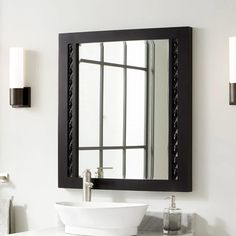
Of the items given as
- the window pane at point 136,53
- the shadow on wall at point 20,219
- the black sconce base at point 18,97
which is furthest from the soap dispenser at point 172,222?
the black sconce base at point 18,97

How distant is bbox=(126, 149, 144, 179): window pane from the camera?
3383mm

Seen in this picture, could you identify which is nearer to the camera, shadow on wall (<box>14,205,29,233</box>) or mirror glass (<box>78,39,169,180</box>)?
mirror glass (<box>78,39,169,180</box>)

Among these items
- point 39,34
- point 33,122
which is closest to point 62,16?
point 39,34

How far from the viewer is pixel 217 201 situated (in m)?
3.27

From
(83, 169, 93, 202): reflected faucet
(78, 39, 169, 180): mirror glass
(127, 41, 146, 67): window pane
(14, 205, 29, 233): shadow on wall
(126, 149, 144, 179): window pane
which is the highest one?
(127, 41, 146, 67): window pane

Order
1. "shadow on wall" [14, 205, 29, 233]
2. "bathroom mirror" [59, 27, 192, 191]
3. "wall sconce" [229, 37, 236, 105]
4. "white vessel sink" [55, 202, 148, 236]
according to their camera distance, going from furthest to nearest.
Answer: "shadow on wall" [14, 205, 29, 233]
"bathroom mirror" [59, 27, 192, 191]
"wall sconce" [229, 37, 236, 105]
"white vessel sink" [55, 202, 148, 236]

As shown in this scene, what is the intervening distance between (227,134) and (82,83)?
2.58 feet

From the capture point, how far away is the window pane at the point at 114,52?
3.44 m

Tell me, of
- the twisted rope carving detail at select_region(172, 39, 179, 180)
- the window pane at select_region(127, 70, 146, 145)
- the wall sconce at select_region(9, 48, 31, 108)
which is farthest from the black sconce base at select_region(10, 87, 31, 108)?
the twisted rope carving detail at select_region(172, 39, 179, 180)

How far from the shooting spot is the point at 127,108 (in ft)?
11.2

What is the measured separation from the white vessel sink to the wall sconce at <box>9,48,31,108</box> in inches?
28.0

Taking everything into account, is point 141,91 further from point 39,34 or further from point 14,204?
point 14,204

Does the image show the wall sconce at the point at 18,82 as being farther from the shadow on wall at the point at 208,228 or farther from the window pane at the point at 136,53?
the shadow on wall at the point at 208,228

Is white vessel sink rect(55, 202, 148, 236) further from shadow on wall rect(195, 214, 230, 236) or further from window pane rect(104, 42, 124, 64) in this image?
window pane rect(104, 42, 124, 64)
